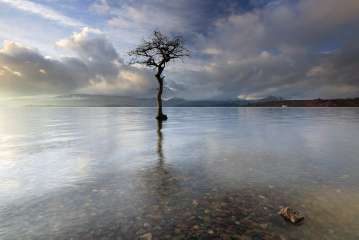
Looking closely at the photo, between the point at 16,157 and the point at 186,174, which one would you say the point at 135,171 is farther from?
the point at 16,157

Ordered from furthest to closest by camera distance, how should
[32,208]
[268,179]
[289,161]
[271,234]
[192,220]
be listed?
[289,161] < [268,179] < [32,208] < [192,220] < [271,234]

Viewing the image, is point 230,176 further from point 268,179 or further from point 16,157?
point 16,157

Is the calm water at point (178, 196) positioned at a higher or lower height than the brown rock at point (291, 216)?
lower

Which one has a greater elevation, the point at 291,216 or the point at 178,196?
the point at 291,216

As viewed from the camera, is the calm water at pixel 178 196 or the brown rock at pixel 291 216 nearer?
the calm water at pixel 178 196

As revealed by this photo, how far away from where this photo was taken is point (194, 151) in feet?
51.2

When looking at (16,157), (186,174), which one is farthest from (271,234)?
(16,157)

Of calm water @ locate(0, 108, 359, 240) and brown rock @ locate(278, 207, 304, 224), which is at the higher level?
brown rock @ locate(278, 207, 304, 224)

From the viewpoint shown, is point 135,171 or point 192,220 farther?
point 135,171

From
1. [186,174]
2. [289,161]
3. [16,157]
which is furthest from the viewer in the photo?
[16,157]

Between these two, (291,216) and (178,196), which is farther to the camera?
(178,196)

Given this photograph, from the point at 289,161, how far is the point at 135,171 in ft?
29.0

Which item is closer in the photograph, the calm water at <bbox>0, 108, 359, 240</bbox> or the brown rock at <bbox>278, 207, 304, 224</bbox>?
the calm water at <bbox>0, 108, 359, 240</bbox>

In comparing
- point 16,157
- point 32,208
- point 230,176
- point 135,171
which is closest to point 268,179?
point 230,176
